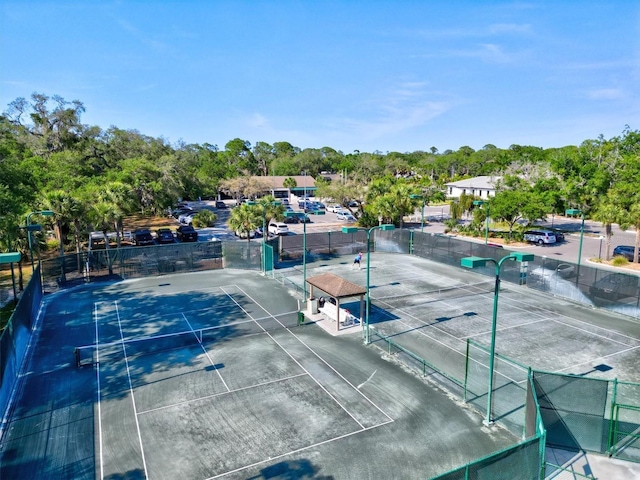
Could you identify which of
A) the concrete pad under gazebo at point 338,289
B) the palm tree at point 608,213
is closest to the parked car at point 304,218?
the concrete pad under gazebo at point 338,289

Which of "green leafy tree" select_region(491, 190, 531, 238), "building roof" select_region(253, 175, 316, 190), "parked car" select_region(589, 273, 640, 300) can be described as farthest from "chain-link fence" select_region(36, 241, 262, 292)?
"building roof" select_region(253, 175, 316, 190)

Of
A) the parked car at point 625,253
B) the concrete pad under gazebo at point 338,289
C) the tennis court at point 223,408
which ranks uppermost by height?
the concrete pad under gazebo at point 338,289

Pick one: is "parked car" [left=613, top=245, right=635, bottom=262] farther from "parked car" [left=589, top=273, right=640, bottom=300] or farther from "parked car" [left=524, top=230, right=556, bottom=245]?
Result: "parked car" [left=589, top=273, right=640, bottom=300]

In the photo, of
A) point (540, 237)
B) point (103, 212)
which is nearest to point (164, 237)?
point (103, 212)

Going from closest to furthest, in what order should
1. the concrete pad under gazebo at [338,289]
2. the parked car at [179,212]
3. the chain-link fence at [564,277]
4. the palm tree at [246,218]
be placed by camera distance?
the concrete pad under gazebo at [338,289] → the chain-link fence at [564,277] → the palm tree at [246,218] → the parked car at [179,212]

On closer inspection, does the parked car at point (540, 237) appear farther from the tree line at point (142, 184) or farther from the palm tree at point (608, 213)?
the palm tree at point (608, 213)

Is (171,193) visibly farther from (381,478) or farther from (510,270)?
(381,478)

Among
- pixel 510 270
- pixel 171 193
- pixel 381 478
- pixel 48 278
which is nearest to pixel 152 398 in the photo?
pixel 381 478
